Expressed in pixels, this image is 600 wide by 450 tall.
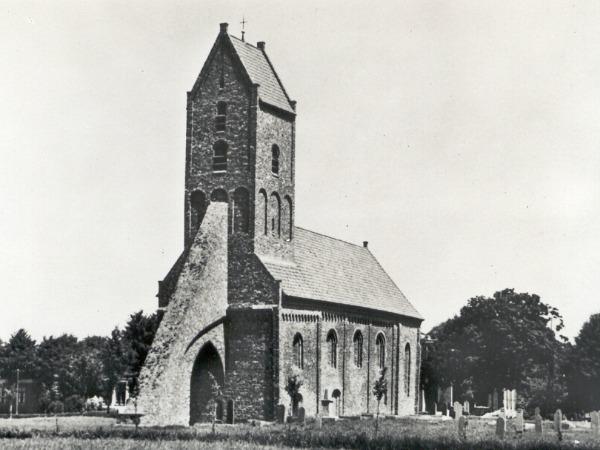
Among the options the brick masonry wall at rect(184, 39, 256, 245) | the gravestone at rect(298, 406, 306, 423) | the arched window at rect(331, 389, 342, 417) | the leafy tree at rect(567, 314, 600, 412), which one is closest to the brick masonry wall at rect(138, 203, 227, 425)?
the brick masonry wall at rect(184, 39, 256, 245)

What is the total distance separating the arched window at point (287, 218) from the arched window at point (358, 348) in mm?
9095

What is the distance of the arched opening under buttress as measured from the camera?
49.7 m

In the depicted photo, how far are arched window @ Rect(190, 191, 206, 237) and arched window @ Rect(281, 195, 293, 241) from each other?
16.7 ft

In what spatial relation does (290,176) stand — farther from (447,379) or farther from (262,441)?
(447,379)

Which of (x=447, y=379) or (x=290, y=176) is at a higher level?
(x=290, y=176)

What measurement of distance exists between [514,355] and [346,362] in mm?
27200

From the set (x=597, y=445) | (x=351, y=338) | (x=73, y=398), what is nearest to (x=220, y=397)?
(x=351, y=338)

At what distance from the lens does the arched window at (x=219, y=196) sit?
53062mm

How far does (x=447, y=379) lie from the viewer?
8281cm

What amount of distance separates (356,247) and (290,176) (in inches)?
669

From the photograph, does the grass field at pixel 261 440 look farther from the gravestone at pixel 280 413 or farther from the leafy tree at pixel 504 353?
the leafy tree at pixel 504 353

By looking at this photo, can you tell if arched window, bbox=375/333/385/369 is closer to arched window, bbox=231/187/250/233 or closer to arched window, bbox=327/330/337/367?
arched window, bbox=327/330/337/367

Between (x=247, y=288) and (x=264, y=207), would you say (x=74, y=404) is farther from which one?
(x=264, y=207)

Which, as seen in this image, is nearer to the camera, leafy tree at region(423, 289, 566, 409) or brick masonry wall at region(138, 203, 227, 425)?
brick masonry wall at region(138, 203, 227, 425)
